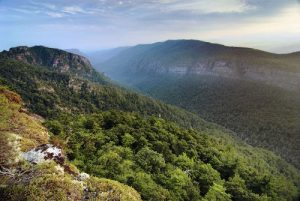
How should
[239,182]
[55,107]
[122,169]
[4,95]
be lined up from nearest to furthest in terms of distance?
[4,95] < [122,169] < [239,182] < [55,107]

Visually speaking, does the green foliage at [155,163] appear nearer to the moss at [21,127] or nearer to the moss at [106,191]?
the moss at [21,127]

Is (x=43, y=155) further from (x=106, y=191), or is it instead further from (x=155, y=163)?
(x=155, y=163)

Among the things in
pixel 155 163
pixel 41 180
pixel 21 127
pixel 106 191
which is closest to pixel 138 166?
pixel 155 163

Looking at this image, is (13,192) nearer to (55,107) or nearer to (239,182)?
(239,182)

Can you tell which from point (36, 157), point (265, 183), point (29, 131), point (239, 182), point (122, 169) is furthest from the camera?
point (265, 183)

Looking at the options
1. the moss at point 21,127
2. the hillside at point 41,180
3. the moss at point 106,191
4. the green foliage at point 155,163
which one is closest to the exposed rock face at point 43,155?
the hillside at point 41,180

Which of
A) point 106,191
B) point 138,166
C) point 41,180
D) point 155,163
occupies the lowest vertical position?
point 155,163

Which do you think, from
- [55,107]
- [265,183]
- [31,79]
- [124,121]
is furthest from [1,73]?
[265,183]

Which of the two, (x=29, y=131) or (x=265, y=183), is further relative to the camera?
(x=265, y=183)

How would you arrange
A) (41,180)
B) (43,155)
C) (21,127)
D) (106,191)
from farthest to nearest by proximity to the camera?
(21,127) < (43,155) < (106,191) < (41,180)

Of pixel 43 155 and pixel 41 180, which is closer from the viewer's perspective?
pixel 41 180
